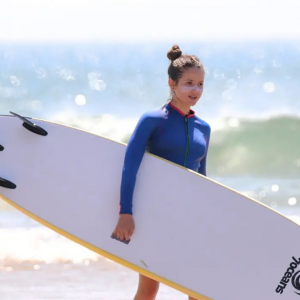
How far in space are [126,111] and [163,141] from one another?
30.4 feet

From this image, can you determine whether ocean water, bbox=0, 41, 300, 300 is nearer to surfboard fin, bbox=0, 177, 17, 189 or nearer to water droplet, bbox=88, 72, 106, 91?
water droplet, bbox=88, 72, 106, 91

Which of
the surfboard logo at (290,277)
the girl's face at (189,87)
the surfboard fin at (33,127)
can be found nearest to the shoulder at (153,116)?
the girl's face at (189,87)

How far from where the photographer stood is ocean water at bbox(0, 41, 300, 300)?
500 centimetres

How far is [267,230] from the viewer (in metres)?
3.24

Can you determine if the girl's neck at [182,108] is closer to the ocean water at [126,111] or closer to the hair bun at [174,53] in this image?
the hair bun at [174,53]

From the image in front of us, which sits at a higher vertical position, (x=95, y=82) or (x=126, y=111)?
(x=95, y=82)

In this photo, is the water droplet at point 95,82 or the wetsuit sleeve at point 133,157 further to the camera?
the water droplet at point 95,82

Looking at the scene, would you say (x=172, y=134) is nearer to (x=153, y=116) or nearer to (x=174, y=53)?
(x=153, y=116)

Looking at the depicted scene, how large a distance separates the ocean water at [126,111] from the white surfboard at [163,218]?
124cm

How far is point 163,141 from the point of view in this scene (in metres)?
3.02

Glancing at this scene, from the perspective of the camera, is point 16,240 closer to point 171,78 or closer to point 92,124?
point 171,78

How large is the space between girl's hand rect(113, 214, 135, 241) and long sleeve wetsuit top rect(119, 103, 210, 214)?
0.11ft

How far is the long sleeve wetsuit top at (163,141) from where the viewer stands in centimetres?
A: 296

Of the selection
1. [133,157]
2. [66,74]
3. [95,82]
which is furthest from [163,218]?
[66,74]
